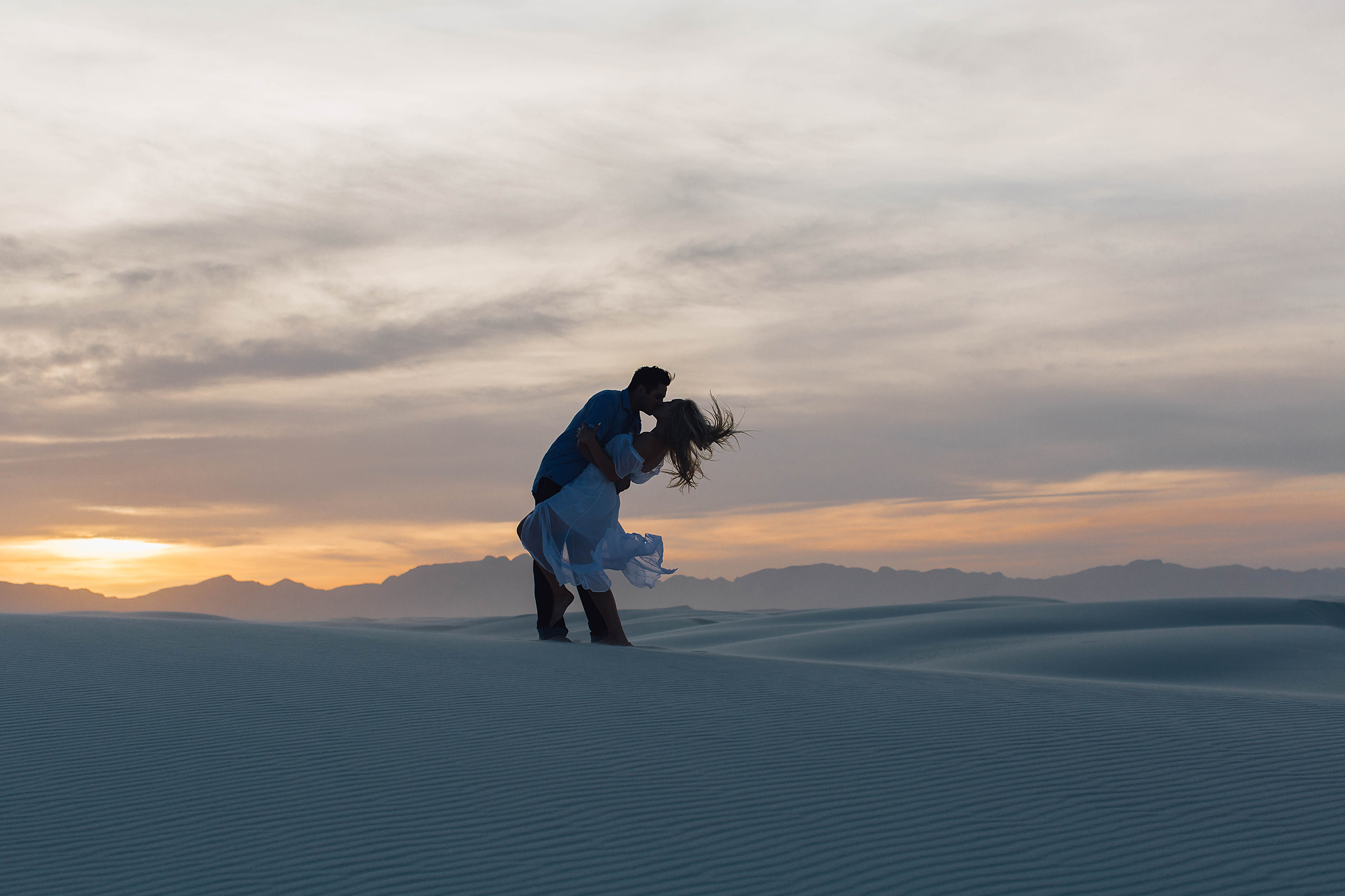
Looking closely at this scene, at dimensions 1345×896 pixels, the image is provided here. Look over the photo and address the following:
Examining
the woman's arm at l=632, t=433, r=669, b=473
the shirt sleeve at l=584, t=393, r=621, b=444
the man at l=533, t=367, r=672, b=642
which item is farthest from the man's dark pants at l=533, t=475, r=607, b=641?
the woman's arm at l=632, t=433, r=669, b=473

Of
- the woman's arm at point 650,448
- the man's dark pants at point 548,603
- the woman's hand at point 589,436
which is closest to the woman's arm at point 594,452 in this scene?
the woman's hand at point 589,436

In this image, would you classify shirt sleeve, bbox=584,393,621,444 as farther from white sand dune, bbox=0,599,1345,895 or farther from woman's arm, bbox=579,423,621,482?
white sand dune, bbox=0,599,1345,895

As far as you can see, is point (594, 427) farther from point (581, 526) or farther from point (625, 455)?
point (581, 526)

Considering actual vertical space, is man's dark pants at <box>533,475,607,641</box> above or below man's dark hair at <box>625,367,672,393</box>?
below

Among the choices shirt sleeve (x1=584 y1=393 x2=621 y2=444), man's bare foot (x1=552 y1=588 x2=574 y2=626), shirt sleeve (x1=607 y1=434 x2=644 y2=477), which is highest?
shirt sleeve (x1=584 y1=393 x2=621 y2=444)

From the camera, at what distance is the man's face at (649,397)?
6488mm

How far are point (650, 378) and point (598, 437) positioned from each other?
500mm

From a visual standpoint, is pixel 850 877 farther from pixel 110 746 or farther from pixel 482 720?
pixel 110 746

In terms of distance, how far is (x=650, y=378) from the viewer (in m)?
6.52

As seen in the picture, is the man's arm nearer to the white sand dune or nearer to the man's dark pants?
the man's dark pants

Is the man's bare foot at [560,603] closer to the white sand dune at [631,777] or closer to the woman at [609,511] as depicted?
the woman at [609,511]

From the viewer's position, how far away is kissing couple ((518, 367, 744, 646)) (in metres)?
6.45

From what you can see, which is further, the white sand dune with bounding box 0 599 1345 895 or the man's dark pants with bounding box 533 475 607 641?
the man's dark pants with bounding box 533 475 607 641

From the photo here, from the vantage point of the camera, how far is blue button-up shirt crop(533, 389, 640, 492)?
21.4 feet
